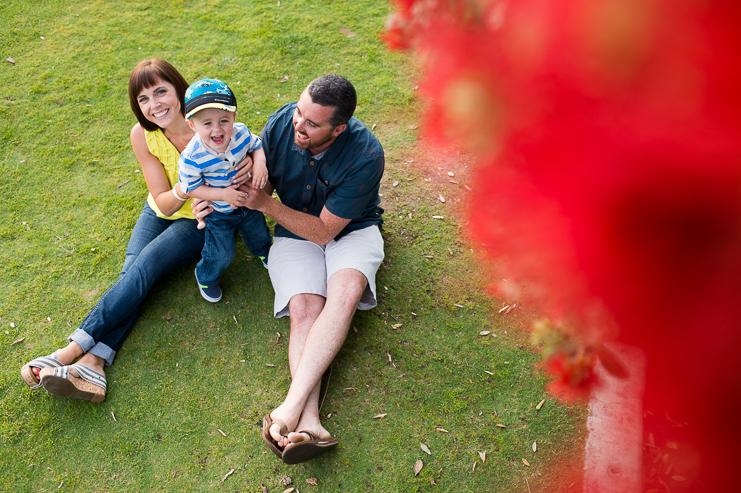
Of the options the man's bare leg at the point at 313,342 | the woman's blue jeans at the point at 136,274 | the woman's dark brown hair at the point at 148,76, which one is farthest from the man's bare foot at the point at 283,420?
the woman's dark brown hair at the point at 148,76

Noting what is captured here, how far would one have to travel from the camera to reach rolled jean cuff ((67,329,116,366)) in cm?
316

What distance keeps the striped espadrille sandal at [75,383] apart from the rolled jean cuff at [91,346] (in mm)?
120

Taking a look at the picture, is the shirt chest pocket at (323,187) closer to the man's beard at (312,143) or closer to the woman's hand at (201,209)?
the man's beard at (312,143)

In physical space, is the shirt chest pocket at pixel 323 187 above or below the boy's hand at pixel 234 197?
below

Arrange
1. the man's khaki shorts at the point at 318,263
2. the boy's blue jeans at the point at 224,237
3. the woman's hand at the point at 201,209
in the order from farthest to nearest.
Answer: the man's khaki shorts at the point at 318,263
the boy's blue jeans at the point at 224,237
the woman's hand at the point at 201,209

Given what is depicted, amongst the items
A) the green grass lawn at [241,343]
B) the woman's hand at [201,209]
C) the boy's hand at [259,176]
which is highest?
the boy's hand at [259,176]

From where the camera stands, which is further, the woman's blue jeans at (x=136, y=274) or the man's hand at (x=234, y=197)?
the woman's blue jeans at (x=136, y=274)

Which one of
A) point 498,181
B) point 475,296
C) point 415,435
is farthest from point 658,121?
point 475,296

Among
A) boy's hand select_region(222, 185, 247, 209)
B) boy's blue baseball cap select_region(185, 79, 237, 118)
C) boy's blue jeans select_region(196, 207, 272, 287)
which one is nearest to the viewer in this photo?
boy's blue baseball cap select_region(185, 79, 237, 118)

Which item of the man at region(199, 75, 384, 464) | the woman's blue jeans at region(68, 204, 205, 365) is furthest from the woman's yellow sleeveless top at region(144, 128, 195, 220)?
the man at region(199, 75, 384, 464)

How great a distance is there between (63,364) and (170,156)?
1588 millimetres

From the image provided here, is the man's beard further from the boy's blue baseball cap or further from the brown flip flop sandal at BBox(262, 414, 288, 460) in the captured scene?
the brown flip flop sandal at BBox(262, 414, 288, 460)

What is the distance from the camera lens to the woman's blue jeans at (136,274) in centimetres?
321

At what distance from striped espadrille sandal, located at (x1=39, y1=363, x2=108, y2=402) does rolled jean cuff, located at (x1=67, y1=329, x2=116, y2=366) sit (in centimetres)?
12
